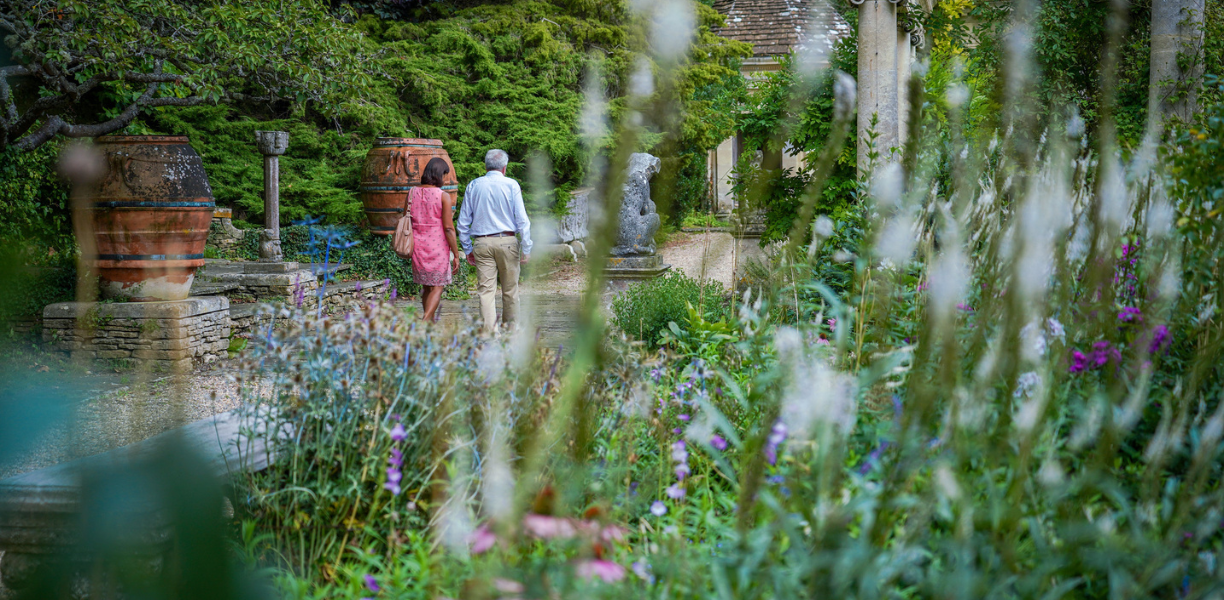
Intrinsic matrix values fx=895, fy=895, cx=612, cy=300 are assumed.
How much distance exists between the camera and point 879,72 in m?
5.76

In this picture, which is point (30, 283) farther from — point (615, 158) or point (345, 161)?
point (345, 161)

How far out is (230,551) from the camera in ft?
1.18

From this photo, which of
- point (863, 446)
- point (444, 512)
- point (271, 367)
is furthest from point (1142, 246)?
point (271, 367)

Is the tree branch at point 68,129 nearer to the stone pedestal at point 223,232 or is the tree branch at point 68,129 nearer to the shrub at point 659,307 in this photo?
the stone pedestal at point 223,232

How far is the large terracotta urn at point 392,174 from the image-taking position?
416 inches

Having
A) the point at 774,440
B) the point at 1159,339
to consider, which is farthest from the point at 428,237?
the point at 1159,339

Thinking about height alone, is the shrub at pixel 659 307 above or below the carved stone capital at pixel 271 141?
below

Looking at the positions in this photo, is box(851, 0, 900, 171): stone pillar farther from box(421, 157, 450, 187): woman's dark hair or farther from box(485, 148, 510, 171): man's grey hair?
box(421, 157, 450, 187): woman's dark hair

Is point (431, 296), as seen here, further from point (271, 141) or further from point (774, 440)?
point (774, 440)

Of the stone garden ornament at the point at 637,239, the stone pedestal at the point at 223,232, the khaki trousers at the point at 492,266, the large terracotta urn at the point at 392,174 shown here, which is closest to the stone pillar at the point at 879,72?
the khaki trousers at the point at 492,266

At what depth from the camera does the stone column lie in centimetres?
960

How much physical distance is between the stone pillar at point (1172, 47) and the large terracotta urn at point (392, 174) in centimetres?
699

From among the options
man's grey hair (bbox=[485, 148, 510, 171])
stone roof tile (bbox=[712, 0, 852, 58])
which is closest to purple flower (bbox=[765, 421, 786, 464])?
man's grey hair (bbox=[485, 148, 510, 171])

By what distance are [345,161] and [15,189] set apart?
15.5ft
